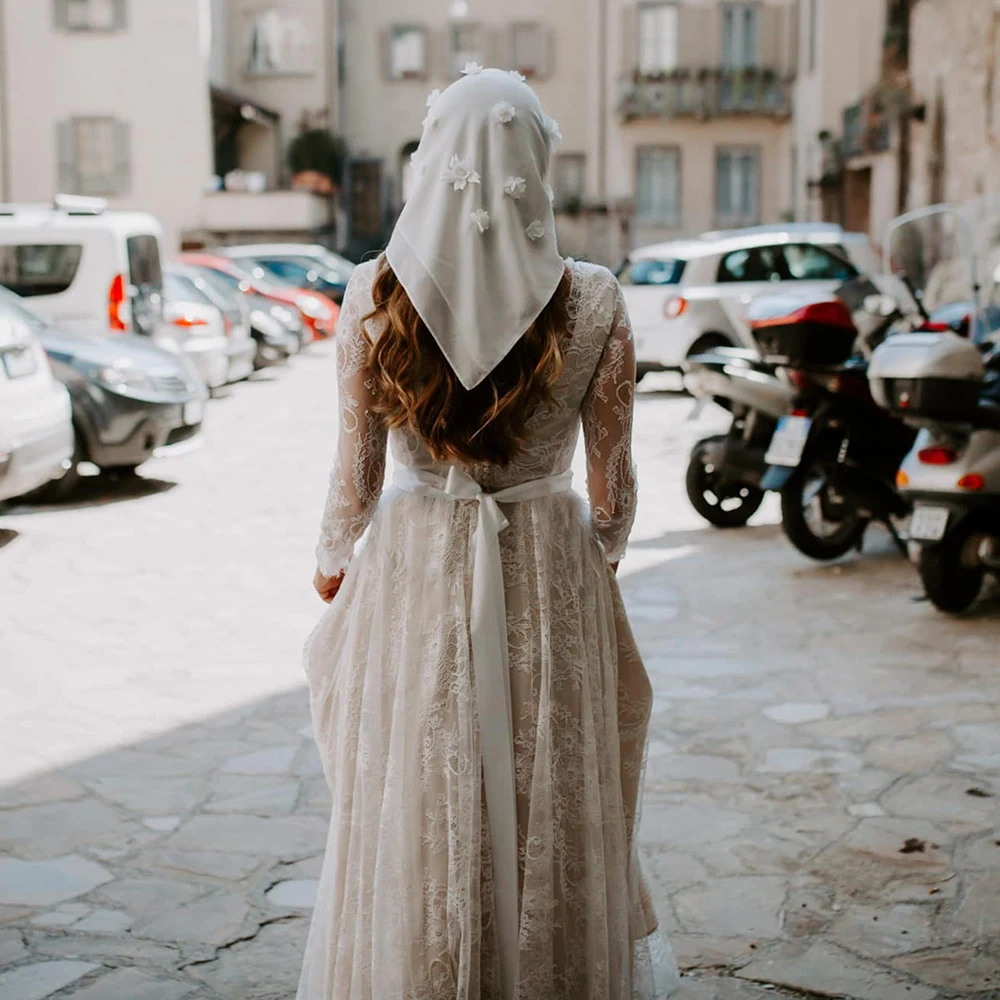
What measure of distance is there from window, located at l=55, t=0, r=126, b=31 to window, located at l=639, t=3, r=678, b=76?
40.7 feet

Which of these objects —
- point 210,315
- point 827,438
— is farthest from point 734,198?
point 827,438

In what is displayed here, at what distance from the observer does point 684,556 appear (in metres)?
8.45

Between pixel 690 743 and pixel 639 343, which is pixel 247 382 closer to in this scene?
pixel 639 343

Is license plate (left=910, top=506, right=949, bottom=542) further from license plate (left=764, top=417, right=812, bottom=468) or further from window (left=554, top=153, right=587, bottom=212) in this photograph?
window (left=554, top=153, right=587, bottom=212)

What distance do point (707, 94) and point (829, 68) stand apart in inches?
259

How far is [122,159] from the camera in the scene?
33906 mm

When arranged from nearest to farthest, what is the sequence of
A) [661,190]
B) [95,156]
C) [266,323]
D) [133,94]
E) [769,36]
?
[266,323]
[133,94]
[95,156]
[769,36]
[661,190]

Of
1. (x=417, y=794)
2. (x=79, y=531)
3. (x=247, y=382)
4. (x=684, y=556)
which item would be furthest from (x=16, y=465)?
(x=247, y=382)

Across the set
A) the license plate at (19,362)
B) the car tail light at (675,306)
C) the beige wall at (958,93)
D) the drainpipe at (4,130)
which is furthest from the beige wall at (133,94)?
the license plate at (19,362)

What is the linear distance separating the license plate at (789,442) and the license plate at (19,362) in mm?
4112

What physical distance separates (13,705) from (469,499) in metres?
3.45

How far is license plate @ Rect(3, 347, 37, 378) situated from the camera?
28.4 feet

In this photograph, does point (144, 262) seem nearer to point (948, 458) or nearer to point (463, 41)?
point (948, 458)

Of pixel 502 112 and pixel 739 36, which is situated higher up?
pixel 739 36
